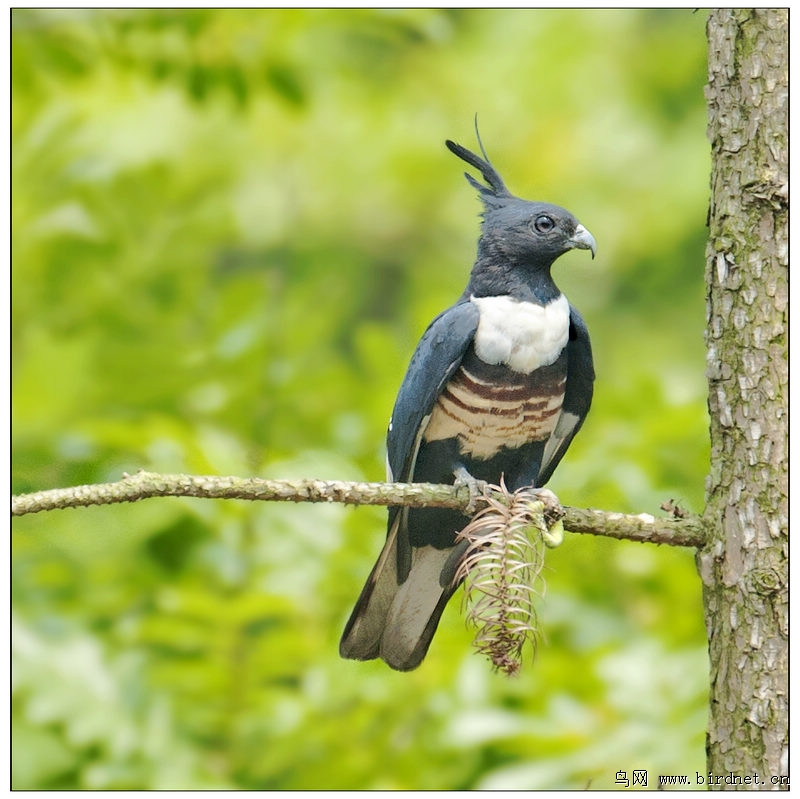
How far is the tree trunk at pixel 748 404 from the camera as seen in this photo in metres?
3.01

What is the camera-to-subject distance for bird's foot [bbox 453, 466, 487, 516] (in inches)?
137

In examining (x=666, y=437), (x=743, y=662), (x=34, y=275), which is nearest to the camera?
→ (x=743, y=662)

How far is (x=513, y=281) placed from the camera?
4.29 metres

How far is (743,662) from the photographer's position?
3014mm

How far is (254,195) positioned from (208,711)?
18.1 ft

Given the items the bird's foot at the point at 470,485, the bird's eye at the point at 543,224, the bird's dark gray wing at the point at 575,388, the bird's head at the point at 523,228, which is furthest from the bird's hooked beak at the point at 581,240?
the bird's foot at the point at 470,485

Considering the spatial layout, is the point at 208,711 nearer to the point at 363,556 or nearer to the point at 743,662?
the point at 363,556

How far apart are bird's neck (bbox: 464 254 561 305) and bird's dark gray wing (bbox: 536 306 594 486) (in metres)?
0.15

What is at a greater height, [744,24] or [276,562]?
[744,24]

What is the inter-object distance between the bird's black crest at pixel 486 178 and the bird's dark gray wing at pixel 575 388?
1.89 feet

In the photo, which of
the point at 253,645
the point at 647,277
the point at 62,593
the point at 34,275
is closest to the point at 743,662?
the point at 253,645

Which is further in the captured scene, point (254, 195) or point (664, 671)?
point (254, 195)

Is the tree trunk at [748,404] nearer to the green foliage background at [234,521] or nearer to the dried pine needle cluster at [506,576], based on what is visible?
the dried pine needle cluster at [506,576]

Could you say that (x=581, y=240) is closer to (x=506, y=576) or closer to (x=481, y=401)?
(x=481, y=401)
